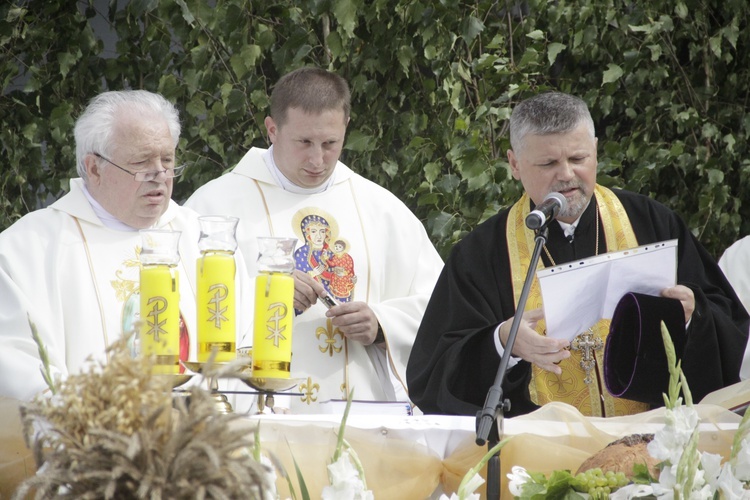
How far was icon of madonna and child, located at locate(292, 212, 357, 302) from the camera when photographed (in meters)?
5.04

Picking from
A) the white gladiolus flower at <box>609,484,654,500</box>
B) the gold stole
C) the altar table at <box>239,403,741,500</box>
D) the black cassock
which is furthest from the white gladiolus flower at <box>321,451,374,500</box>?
the gold stole

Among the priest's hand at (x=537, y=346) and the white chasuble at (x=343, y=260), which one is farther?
the white chasuble at (x=343, y=260)

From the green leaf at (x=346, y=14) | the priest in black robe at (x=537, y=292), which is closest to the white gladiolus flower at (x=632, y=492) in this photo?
the priest in black robe at (x=537, y=292)

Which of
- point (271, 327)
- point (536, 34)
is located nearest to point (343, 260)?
point (271, 327)

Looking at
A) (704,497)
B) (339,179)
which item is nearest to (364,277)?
(339,179)

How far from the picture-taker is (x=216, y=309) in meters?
2.92

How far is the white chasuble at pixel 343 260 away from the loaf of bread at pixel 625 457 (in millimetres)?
2266

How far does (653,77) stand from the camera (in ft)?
23.0

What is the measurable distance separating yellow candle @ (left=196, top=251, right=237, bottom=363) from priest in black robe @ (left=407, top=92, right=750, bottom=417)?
1156mm

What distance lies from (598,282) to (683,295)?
0.33 meters

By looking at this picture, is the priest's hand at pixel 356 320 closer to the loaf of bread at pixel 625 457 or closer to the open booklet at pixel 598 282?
the open booklet at pixel 598 282

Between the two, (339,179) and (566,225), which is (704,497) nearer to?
(566,225)

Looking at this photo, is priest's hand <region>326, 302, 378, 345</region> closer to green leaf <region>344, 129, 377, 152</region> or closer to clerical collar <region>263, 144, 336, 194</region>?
clerical collar <region>263, 144, 336, 194</region>

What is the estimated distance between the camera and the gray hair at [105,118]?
4207 millimetres
